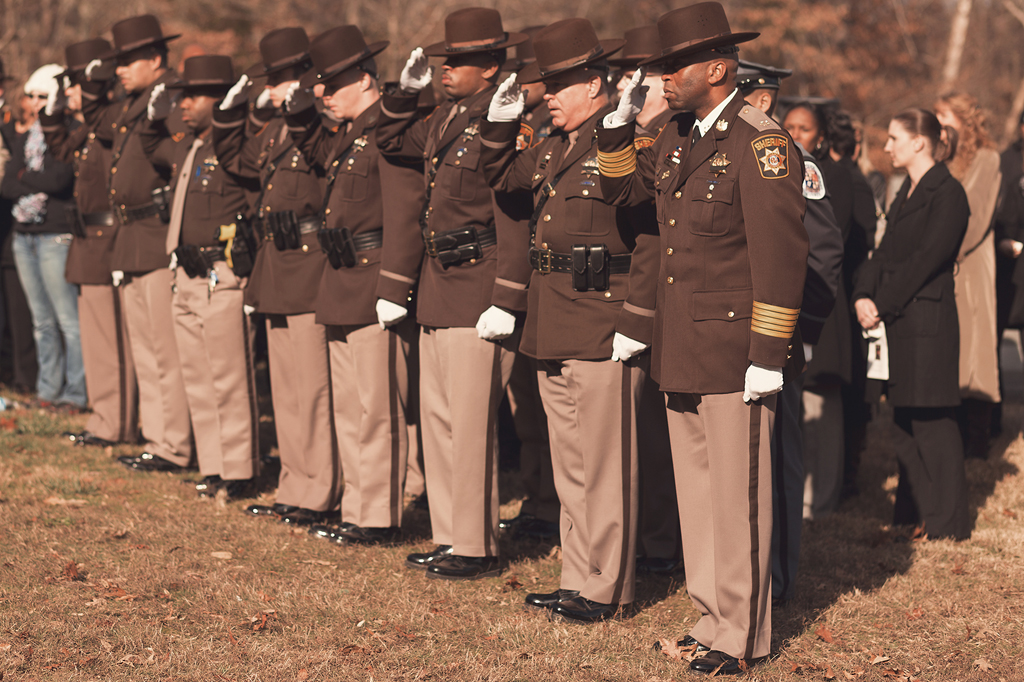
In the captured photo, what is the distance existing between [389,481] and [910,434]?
9.10ft

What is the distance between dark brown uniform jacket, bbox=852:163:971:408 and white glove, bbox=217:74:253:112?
3.54 metres

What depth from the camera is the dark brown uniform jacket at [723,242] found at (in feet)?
12.1

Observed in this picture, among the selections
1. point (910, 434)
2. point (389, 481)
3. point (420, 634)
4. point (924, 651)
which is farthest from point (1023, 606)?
point (389, 481)

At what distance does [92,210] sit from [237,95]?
2.10 metres

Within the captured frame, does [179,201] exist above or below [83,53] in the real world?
below

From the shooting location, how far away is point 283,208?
5.78m

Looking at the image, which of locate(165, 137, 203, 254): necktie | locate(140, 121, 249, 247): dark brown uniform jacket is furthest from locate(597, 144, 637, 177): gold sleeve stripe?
locate(165, 137, 203, 254): necktie

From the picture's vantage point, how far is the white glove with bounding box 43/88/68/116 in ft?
25.7

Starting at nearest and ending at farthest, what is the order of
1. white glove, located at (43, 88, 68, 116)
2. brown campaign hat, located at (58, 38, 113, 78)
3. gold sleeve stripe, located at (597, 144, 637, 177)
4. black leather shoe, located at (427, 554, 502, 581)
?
gold sleeve stripe, located at (597, 144, 637, 177)
black leather shoe, located at (427, 554, 502, 581)
brown campaign hat, located at (58, 38, 113, 78)
white glove, located at (43, 88, 68, 116)

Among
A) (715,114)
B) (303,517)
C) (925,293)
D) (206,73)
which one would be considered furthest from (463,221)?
(925,293)

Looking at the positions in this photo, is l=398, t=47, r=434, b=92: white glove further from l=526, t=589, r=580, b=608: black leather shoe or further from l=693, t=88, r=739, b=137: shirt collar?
l=526, t=589, r=580, b=608: black leather shoe

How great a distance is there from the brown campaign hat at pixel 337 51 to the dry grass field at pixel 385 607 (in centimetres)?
236

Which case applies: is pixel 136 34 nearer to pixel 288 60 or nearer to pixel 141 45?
pixel 141 45

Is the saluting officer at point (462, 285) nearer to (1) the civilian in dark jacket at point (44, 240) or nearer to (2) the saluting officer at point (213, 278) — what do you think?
(2) the saluting officer at point (213, 278)
